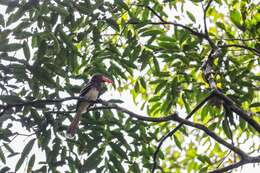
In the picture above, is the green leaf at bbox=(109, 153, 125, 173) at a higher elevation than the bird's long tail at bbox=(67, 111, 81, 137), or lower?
lower

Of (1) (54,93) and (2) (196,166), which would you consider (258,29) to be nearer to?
(2) (196,166)

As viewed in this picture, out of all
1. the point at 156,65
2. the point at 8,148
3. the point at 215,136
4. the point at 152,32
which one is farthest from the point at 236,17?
the point at 8,148

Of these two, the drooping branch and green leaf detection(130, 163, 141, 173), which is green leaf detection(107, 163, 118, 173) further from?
the drooping branch

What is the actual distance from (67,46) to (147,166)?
1.32 m

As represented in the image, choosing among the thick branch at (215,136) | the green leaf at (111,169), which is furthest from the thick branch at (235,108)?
the green leaf at (111,169)

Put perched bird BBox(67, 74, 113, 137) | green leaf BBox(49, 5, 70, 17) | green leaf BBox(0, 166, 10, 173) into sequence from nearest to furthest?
1. green leaf BBox(49, 5, 70, 17)
2. green leaf BBox(0, 166, 10, 173)
3. perched bird BBox(67, 74, 113, 137)

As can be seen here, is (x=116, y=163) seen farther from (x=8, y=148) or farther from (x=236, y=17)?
(x=236, y=17)

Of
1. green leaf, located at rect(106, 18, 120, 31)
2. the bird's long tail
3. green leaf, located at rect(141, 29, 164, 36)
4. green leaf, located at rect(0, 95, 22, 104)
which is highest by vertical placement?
green leaf, located at rect(106, 18, 120, 31)

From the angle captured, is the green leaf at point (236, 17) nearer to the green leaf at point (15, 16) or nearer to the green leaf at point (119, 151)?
the green leaf at point (119, 151)

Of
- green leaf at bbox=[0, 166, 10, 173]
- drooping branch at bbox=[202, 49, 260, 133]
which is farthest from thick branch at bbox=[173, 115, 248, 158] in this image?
green leaf at bbox=[0, 166, 10, 173]

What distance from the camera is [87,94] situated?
5.46 meters

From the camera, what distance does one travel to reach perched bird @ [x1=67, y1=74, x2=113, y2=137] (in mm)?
4449

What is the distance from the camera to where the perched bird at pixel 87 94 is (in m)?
4.45

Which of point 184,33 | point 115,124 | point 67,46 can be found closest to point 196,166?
point 115,124
